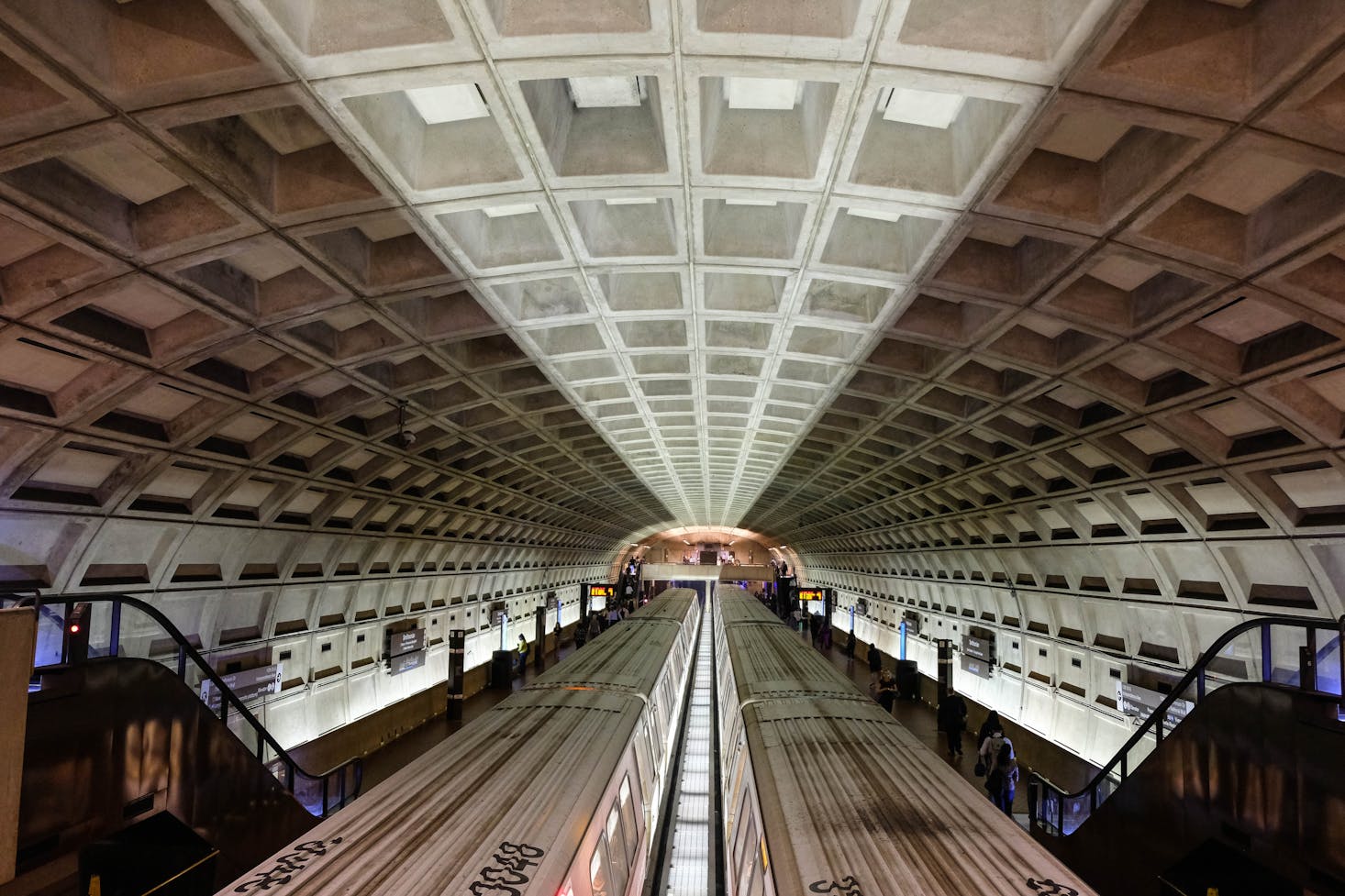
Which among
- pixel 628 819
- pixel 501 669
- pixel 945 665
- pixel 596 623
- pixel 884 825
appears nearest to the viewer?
pixel 884 825

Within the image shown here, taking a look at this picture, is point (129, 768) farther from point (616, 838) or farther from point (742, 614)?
point (742, 614)

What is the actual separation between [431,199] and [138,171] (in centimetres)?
184

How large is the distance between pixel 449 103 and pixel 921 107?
3290 millimetres

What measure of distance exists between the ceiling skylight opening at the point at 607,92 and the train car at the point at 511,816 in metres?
4.90

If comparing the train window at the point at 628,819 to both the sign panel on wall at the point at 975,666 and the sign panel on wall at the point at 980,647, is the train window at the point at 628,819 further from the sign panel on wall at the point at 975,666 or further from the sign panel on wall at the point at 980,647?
the sign panel on wall at the point at 975,666

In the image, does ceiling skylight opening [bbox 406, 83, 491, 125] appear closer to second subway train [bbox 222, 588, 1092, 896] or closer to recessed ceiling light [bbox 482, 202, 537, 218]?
A: recessed ceiling light [bbox 482, 202, 537, 218]

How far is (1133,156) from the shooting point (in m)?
4.36

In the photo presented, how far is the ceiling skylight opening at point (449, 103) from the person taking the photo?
469cm

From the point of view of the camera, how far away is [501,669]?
21.9 m

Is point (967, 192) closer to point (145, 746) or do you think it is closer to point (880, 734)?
point (880, 734)

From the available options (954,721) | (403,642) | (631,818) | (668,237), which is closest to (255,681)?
(403,642)

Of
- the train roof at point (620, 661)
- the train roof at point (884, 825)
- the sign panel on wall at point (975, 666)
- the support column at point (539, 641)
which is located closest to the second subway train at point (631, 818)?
the train roof at point (884, 825)

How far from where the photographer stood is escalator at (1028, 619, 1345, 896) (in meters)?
4.43

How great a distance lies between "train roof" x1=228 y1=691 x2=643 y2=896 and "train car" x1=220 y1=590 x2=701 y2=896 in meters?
0.01
